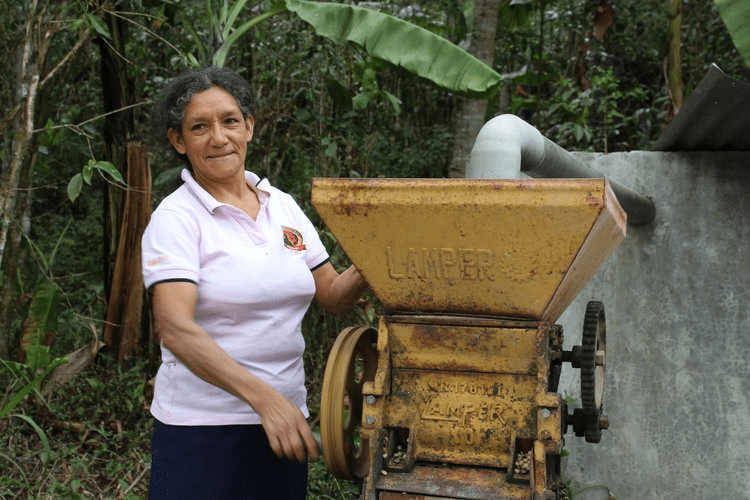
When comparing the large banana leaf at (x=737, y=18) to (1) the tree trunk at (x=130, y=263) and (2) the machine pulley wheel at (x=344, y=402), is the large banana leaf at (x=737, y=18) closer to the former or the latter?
(2) the machine pulley wheel at (x=344, y=402)

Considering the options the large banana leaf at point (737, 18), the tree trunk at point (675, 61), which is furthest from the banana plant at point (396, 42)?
the tree trunk at point (675, 61)

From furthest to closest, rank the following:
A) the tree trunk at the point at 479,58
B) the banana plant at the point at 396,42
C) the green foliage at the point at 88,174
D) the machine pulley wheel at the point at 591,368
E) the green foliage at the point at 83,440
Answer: the tree trunk at the point at 479,58
the banana plant at the point at 396,42
the green foliage at the point at 83,440
the green foliage at the point at 88,174
the machine pulley wheel at the point at 591,368

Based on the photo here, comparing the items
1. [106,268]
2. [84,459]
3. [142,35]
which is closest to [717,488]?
[84,459]

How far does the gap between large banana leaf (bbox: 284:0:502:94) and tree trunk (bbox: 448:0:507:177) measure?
2.98 ft

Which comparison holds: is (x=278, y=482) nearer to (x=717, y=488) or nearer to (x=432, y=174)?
(x=717, y=488)

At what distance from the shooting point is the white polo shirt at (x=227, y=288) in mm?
2270

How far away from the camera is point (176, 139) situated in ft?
8.22

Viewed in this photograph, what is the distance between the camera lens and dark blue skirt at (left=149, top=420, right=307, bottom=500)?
236 centimetres

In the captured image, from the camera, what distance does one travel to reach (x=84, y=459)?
4.60 metres

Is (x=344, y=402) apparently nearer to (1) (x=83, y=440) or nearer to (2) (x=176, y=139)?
(2) (x=176, y=139)

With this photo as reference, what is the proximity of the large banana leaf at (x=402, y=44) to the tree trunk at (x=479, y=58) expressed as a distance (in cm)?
91

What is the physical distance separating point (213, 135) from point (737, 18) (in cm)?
257

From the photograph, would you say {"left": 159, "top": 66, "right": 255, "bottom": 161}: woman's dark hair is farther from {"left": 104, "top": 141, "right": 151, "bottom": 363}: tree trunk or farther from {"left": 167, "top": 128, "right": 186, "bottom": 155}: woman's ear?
{"left": 104, "top": 141, "right": 151, "bottom": 363}: tree trunk

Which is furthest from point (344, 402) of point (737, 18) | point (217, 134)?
point (737, 18)
